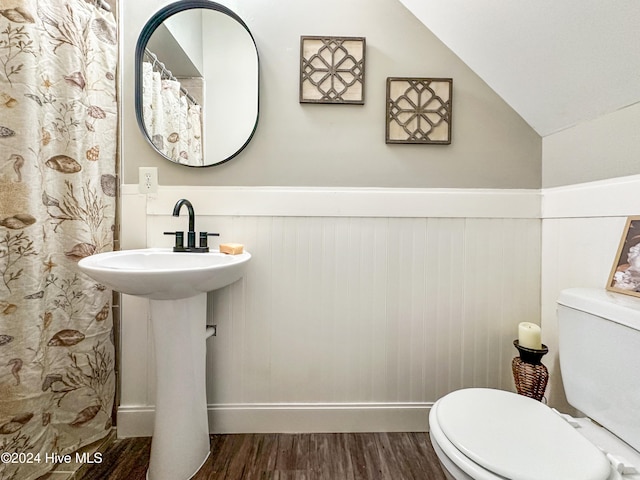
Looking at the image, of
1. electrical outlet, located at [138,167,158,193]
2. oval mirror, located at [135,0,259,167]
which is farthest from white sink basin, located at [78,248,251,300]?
oval mirror, located at [135,0,259,167]

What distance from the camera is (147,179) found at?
129 cm

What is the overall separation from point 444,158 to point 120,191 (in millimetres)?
1395

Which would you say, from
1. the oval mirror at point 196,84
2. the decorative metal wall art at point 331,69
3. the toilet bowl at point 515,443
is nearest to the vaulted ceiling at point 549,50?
the decorative metal wall art at point 331,69

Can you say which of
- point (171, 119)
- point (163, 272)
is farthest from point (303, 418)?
point (171, 119)

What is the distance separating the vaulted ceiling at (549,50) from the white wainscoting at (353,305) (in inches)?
14.7

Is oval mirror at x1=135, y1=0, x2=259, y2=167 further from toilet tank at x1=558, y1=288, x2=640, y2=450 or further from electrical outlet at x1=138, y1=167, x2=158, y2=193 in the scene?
toilet tank at x1=558, y1=288, x2=640, y2=450

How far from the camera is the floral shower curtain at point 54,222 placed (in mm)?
938

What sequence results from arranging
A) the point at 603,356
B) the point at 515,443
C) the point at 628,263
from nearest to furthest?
1. the point at 515,443
2. the point at 603,356
3. the point at 628,263

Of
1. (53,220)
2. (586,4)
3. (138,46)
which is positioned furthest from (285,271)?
(586,4)

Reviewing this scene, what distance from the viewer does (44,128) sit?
102cm

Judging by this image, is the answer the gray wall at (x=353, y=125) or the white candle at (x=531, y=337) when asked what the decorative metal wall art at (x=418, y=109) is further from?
the white candle at (x=531, y=337)

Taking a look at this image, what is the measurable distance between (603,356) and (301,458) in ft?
3.46

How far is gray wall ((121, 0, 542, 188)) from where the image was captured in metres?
1.30

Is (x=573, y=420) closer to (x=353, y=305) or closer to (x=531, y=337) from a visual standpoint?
(x=531, y=337)
